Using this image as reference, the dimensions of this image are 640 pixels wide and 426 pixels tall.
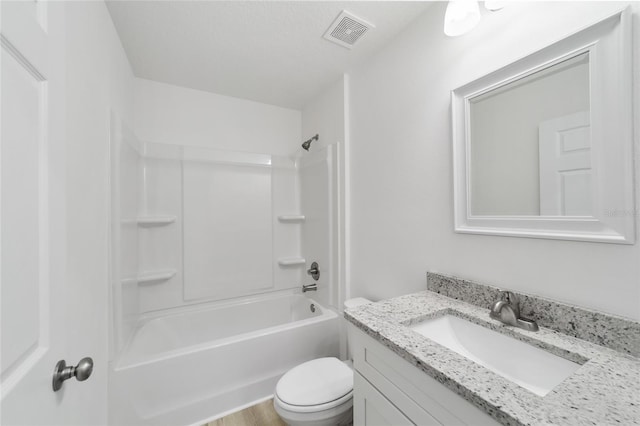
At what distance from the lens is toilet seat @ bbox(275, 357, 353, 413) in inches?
45.7

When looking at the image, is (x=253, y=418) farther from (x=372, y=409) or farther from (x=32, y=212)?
(x=32, y=212)

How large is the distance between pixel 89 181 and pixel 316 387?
1464 mm

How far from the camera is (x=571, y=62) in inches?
32.1

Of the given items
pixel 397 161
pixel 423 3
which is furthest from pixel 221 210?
pixel 423 3

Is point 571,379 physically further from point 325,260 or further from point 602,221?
point 325,260

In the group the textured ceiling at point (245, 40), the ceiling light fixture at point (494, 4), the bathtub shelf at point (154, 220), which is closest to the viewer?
the ceiling light fixture at point (494, 4)

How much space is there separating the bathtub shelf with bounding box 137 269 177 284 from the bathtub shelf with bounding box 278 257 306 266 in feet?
3.10

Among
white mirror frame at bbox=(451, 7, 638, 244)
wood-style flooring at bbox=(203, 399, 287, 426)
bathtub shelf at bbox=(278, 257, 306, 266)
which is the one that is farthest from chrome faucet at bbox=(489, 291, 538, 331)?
bathtub shelf at bbox=(278, 257, 306, 266)

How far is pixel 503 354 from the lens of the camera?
85cm

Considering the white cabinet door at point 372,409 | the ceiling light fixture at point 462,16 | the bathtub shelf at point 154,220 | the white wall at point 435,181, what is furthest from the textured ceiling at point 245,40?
the white cabinet door at point 372,409

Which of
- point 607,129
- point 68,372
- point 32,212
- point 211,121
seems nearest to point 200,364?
point 68,372

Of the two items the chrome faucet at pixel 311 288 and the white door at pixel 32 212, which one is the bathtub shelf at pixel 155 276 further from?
the white door at pixel 32 212

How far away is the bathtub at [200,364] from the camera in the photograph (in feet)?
4.33

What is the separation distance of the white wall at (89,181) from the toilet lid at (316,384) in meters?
0.82
